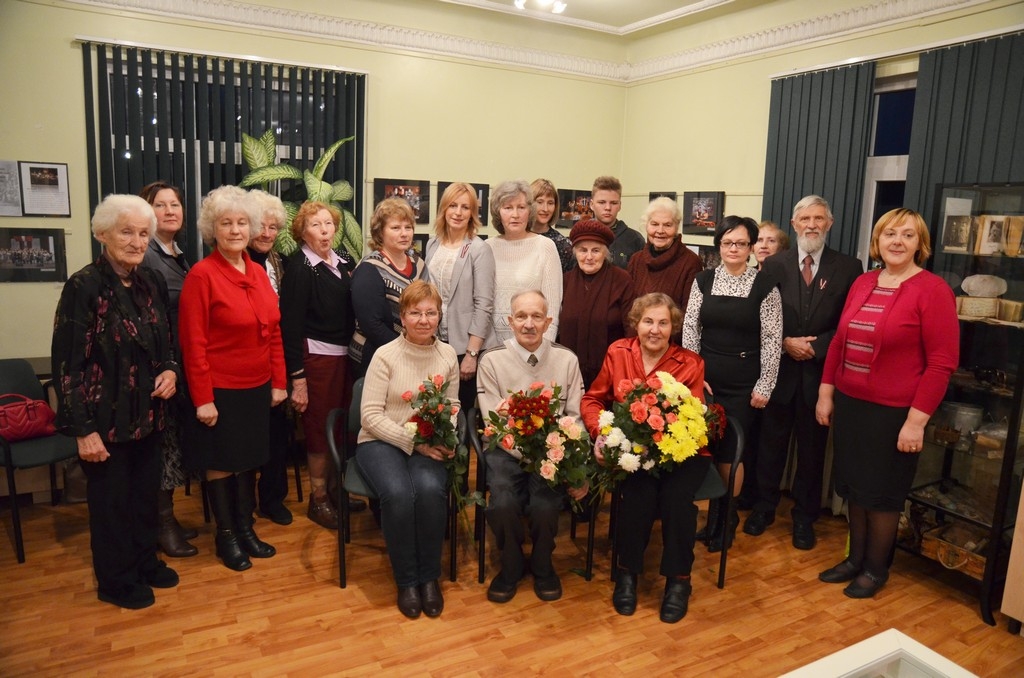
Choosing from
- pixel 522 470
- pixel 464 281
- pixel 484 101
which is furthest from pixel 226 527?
pixel 484 101

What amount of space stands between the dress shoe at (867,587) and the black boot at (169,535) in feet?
10.4

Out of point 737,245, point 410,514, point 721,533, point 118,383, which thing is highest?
point 737,245

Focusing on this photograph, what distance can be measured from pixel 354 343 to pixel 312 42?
3.35 metres

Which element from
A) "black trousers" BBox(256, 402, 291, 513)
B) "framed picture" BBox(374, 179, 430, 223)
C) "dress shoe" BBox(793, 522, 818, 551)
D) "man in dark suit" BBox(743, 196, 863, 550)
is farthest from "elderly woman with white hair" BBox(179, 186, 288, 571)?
"framed picture" BBox(374, 179, 430, 223)

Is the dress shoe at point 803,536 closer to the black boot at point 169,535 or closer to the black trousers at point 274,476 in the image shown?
the black trousers at point 274,476

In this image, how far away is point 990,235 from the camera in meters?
3.40

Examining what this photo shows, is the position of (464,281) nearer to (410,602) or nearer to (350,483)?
(350,483)

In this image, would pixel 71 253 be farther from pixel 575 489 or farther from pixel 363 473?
pixel 575 489

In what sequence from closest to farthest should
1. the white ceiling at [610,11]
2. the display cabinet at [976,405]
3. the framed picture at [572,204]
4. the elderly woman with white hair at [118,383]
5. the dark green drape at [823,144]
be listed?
1. the elderly woman with white hair at [118,383]
2. the display cabinet at [976,405]
3. the dark green drape at [823,144]
4. the white ceiling at [610,11]
5. the framed picture at [572,204]

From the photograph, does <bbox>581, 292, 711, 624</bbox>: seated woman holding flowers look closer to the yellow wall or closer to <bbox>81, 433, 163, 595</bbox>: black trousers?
<bbox>81, 433, 163, 595</bbox>: black trousers

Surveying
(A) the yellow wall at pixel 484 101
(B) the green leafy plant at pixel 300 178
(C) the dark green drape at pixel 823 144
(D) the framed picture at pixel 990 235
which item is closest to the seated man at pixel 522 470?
(D) the framed picture at pixel 990 235

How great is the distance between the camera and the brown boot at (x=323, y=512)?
12.6ft

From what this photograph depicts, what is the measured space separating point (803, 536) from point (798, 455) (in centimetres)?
44

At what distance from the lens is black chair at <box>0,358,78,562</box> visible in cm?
334
